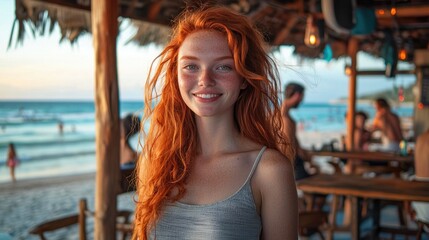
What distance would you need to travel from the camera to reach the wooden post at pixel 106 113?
10.7 feet

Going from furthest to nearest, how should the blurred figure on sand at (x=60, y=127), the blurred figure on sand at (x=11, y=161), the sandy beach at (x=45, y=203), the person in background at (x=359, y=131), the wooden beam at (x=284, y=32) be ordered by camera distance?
the blurred figure on sand at (x=60, y=127) → the blurred figure on sand at (x=11, y=161) → the person in background at (x=359, y=131) → the wooden beam at (x=284, y=32) → the sandy beach at (x=45, y=203)

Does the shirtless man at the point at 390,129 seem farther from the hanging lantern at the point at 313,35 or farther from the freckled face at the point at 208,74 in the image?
the freckled face at the point at 208,74

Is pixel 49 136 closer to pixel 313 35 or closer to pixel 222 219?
pixel 313 35

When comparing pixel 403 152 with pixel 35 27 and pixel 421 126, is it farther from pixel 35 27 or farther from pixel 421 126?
pixel 35 27

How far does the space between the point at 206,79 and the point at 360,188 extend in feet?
7.79

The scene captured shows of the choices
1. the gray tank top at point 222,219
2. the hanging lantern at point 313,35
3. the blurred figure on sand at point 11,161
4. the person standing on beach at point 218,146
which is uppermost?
the hanging lantern at point 313,35

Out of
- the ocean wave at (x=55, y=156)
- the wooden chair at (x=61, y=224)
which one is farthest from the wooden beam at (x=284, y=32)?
the ocean wave at (x=55, y=156)

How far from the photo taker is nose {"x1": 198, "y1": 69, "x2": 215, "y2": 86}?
1299 millimetres

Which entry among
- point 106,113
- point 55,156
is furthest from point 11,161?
point 106,113

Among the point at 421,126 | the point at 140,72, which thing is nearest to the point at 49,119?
the point at 140,72

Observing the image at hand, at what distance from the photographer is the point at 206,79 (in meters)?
1.30

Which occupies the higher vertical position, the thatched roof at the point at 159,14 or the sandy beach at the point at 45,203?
the thatched roof at the point at 159,14

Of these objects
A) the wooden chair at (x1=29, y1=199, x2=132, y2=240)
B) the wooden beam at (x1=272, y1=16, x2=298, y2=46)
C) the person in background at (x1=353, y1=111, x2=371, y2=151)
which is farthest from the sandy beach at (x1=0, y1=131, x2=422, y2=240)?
the wooden chair at (x1=29, y1=199, x2=132, y2=240)

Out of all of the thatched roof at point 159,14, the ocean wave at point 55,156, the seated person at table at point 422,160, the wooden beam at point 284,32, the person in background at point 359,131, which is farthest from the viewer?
the ocean wave at point 55,156
